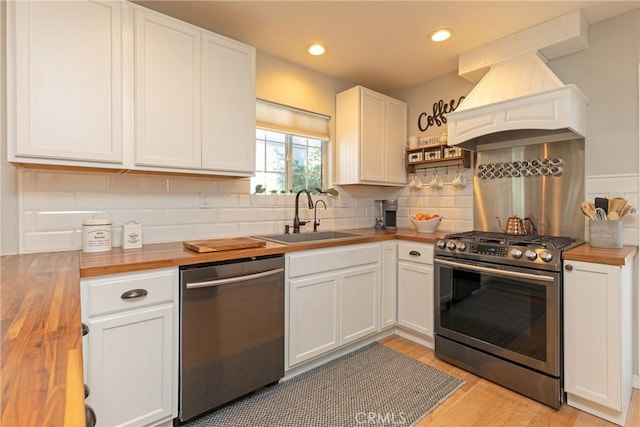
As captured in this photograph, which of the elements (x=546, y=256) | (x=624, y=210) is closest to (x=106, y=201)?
(x=546, y=256)

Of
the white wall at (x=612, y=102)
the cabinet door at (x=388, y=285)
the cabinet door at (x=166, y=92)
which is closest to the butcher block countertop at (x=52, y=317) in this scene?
the white wall at (x=612, y=102)

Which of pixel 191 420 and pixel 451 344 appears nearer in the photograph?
pixel 191 420

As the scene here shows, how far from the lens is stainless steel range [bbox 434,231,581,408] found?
1924 mm

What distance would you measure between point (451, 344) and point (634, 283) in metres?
1.23

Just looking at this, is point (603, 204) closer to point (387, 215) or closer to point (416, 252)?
point (416, 252)

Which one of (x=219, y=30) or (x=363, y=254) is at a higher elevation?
(x=219, y=30)

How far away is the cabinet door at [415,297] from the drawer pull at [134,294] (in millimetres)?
1997

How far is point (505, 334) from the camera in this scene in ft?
7.02

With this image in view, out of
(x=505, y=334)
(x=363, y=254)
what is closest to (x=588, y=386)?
(x=505, y=334)

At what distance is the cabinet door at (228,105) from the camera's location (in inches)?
82.7

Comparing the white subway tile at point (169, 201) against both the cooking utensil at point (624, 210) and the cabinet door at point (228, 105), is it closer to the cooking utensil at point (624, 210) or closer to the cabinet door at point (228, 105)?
the cabinet door at point (228, 105)

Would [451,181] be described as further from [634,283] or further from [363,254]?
[634,283]

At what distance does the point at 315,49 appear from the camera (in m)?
2.64

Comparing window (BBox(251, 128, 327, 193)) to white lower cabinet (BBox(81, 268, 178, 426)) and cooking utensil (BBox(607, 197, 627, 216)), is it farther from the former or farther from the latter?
cooking utensil (BBox(607, 197, 627, 216))
